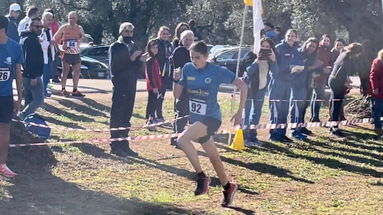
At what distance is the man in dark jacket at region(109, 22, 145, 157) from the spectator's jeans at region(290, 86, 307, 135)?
11.8ft

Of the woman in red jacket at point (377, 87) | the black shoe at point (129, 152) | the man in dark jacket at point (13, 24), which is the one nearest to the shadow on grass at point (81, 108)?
the man in dark jacket at point (13, 24)

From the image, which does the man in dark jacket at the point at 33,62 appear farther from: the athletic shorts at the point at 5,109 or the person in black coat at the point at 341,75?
the person in black coat at the point at 341,75

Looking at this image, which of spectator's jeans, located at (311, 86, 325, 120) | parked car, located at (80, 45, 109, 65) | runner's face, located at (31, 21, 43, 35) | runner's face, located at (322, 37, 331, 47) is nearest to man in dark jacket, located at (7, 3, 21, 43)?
runner's face, located at (31, 21, 43, 35)

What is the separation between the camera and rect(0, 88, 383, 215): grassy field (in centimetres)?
834

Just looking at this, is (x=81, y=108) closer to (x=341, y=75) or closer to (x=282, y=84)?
(x=282, y=84)

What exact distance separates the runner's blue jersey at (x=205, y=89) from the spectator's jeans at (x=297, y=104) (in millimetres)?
5200

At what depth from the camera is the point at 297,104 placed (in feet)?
45.9

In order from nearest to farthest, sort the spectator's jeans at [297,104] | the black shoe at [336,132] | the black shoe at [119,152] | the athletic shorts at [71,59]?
the black shoe at [119,152], the spectator's jeans at [297,104], the black shoe at [336,132], the athletic shorts at [71,59]

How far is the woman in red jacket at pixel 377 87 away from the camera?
46.3 feet

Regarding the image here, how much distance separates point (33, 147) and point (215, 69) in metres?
2.90

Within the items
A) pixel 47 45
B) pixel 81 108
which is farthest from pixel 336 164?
pixel 81 108

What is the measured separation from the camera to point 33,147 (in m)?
10.0

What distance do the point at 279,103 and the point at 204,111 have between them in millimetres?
5118

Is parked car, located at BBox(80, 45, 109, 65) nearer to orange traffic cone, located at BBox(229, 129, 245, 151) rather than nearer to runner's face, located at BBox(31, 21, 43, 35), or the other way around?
orange traffic cone, located at BBox(229, 129, 245, 151)
